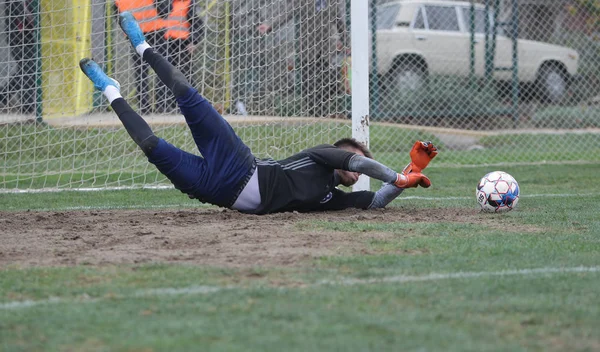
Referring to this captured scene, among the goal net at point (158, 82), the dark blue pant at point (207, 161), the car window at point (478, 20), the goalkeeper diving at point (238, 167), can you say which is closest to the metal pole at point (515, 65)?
the car window at point (478, 20)

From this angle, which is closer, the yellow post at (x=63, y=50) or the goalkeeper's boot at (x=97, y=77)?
the goalkeeper's boot at (x=97, y=77)

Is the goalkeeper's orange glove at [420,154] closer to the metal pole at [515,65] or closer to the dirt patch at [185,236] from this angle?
the dirt patch at [185,236]

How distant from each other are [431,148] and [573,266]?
97.9 inches

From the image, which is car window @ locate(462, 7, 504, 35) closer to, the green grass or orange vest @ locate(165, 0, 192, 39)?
orange vest @ locate(165, 0, 192, 39)

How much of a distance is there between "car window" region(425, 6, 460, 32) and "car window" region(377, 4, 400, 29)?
2.79ft

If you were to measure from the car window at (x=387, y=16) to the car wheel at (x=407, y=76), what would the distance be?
688mm

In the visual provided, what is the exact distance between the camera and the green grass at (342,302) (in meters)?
3.31

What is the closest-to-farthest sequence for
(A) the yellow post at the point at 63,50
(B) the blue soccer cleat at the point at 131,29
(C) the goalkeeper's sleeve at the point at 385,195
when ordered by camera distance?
1. (C) the goalkeeper's sleeve at the point at 385,195
2. (B) the blue soccer cleat at the point at 131,29
3. (A) the yellow post at the point at 63,50

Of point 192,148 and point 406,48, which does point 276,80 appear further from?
point 406,48

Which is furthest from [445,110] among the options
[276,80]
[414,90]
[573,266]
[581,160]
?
[573,266]

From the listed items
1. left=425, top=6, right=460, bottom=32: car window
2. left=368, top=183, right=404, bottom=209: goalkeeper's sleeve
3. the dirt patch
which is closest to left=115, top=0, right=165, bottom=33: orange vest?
the dirt patch

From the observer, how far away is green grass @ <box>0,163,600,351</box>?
3.31 metres

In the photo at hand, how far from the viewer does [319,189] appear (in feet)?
22.7

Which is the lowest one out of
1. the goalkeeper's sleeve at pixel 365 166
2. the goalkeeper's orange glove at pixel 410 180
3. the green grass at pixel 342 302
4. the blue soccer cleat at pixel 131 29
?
the green grass at pixel 342 302
